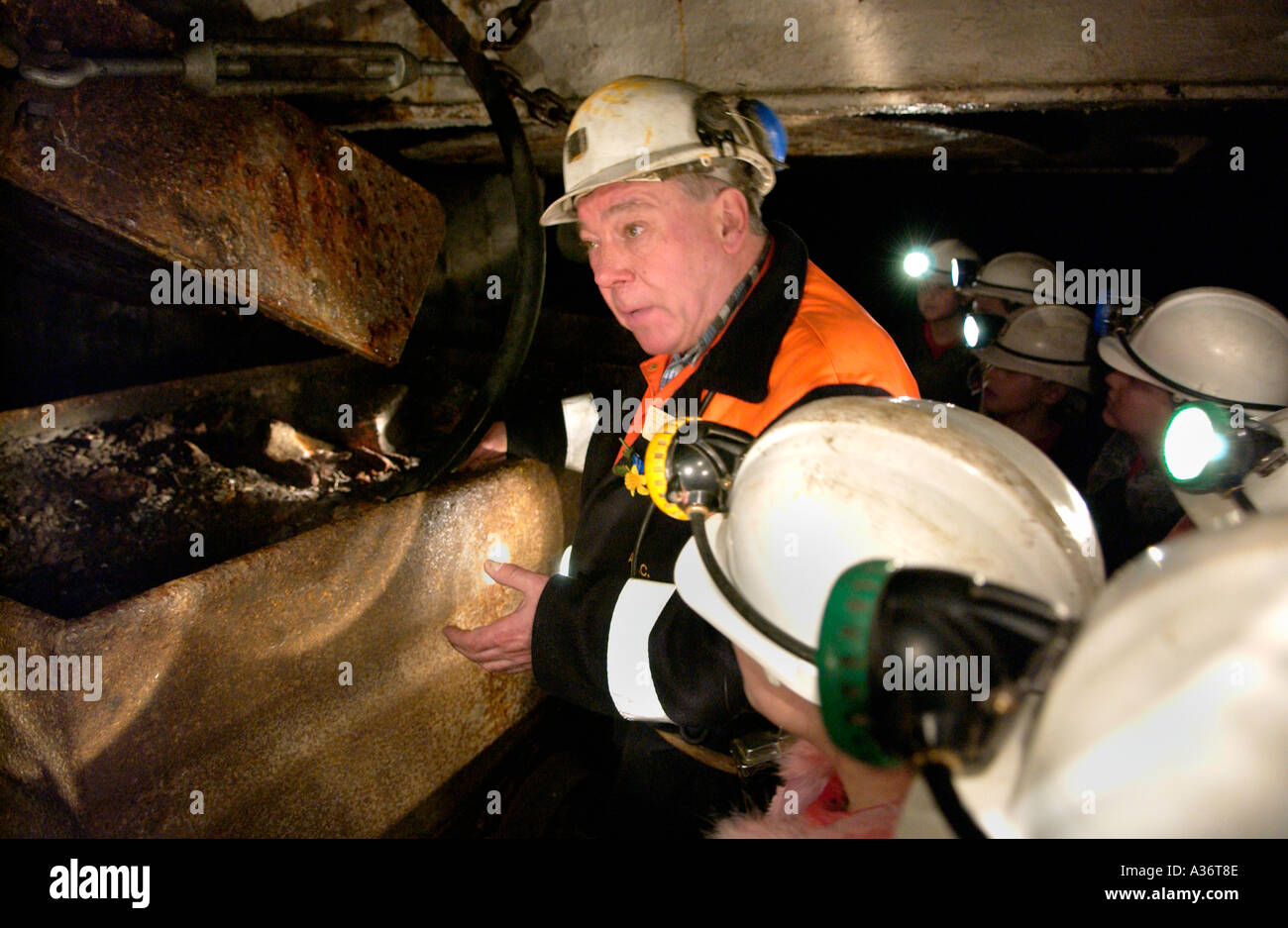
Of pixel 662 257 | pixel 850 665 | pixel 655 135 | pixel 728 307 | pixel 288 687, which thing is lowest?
pixel 288 687

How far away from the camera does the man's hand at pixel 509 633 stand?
2.03 metres

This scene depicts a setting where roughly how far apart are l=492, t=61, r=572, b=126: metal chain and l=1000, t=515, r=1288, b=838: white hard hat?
2673mm

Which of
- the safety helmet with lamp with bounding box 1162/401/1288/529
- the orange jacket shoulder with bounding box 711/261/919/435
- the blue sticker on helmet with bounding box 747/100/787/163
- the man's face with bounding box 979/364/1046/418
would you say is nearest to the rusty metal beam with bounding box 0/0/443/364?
the blue sticker on helmet with bounding box 747/100/787/163

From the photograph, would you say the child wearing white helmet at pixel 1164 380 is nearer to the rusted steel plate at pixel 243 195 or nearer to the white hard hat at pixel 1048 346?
the white hard hat at pixel 1048 346

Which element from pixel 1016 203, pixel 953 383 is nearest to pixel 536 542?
pixel 953 383

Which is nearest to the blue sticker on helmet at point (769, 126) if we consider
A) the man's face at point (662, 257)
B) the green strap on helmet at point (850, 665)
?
the man's face at point (662, 257)

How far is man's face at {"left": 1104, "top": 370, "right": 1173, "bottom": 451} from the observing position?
269 cm

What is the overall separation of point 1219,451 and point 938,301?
9.31 ft

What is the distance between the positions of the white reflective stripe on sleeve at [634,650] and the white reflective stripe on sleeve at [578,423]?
1.14 metres

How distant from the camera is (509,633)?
6.75 ft

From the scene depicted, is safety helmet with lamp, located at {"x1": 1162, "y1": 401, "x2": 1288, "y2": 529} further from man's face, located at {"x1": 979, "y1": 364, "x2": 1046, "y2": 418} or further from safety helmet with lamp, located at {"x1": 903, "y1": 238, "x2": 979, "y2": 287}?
safety helmet with lamp, located at {"x1": 903, "y1": 238, "x2": 979, "y2": 287}

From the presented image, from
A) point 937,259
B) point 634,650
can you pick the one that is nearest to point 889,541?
point 634,650

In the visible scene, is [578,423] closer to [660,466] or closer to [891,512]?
[660,466]
